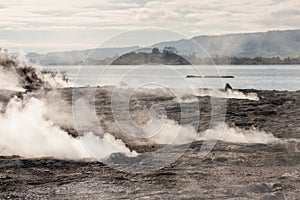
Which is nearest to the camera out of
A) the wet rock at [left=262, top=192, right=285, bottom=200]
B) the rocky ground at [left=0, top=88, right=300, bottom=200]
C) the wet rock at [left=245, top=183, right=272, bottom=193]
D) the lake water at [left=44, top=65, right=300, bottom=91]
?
the wet rock at [left=262, top=192, right=285, bottom=200]

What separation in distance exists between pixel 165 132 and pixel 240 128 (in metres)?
3.73

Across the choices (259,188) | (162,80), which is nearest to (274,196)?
(259,188)

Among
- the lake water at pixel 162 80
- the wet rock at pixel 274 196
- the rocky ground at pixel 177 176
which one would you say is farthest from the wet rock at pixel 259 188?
the lake water at pixel 162 80

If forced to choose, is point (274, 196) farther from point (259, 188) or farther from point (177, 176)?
point (177, 176)

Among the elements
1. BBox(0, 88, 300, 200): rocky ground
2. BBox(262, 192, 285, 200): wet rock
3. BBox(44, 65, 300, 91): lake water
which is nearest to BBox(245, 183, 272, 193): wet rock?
Result: BBox(0, 88, 300, 200): rocky ground

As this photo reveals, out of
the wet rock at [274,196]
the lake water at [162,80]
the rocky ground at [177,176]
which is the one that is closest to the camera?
the wet rock at [274,196]

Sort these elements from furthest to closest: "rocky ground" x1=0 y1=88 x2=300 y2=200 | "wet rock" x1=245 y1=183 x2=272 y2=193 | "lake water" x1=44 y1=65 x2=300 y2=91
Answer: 1. "lake water" x1=44 y1=65 x2=300 y2=91
2. "rocky ground" x1=0 y1=88 x2=300 y2=200
3. "wet rock" x1=245 y1=183 x2=272 y2=193

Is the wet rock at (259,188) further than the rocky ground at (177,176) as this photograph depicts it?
No

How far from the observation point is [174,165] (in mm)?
19547

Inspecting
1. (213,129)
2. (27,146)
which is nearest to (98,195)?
(27,146)

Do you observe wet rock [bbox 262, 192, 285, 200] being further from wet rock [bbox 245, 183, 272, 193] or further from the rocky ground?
wet rock [bbox 245, 183, 272, 193]

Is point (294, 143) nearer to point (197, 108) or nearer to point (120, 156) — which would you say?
point (120, 156)

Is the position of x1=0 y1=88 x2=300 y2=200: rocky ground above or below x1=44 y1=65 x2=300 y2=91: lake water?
below

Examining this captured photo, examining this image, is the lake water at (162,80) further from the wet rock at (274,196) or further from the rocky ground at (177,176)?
the wet rock at (274,196)
